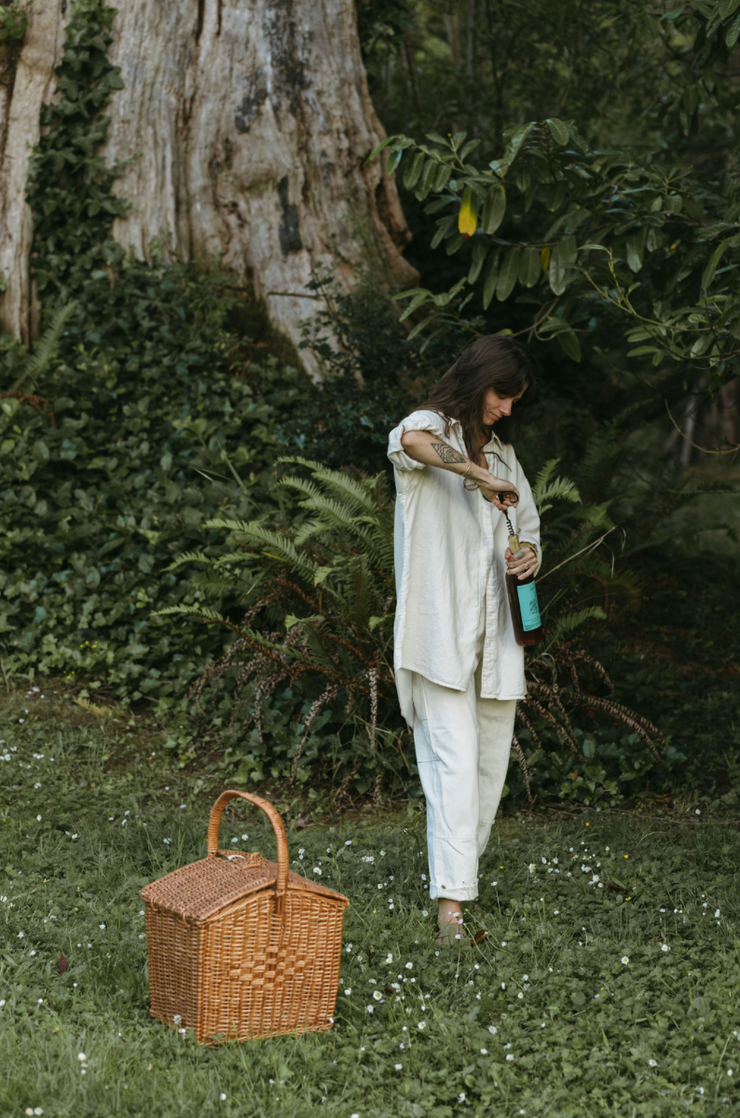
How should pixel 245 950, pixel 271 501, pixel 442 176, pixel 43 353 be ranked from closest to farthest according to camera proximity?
pixel 245 950 < pixel 442 176 < pixel 271 501 < pixel 43 353

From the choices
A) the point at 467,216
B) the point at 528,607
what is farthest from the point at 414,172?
the point at 528,607

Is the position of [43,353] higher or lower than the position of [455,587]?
higher

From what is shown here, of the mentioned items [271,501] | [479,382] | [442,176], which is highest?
[442,176]

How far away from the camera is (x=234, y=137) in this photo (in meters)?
7.85

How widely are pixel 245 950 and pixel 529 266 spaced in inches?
135

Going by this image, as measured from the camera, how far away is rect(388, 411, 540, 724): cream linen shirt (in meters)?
3.63

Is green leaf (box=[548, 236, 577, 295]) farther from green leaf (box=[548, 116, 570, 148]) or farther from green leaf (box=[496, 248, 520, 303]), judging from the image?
green leaf (box=[548, 116, 570, 148])

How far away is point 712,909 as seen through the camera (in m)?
3.82

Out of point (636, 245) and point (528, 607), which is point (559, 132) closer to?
point (636, 245)

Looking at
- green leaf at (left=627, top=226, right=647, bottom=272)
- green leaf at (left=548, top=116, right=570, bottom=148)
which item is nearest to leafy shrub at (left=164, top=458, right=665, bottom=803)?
green leaf at (left=627, top=226, right=647, bottom=272)

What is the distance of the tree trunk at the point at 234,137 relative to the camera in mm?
7719

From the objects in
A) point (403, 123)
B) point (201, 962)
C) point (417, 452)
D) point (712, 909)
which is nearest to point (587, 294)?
point (417, 452)

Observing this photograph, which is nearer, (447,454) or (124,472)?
(447,454)

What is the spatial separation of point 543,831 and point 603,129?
917 centimetres
